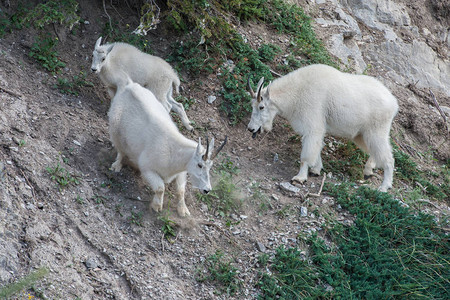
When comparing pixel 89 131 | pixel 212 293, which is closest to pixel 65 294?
pixel 212 293

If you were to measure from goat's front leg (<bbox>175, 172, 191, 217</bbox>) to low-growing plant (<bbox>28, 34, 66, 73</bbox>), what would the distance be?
10.9 ft

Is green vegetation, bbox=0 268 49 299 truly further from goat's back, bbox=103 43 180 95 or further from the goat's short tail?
the goat's short tail

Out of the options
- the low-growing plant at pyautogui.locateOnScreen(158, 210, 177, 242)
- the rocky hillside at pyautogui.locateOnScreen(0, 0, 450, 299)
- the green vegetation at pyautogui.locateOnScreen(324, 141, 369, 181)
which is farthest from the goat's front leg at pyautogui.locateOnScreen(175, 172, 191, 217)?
the green vegetation at pyautogui.locateOnScreen(324, 141, 369, 181)

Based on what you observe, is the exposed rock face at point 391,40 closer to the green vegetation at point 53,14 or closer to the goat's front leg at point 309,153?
the goat's front leg at point 309,153

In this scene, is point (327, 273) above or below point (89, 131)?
below

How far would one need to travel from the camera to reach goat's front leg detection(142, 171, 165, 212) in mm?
7131

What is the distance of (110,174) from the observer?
7.53m

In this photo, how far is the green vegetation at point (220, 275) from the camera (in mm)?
6789

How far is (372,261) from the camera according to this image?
741 cm

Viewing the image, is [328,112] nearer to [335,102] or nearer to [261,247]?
[335,102]

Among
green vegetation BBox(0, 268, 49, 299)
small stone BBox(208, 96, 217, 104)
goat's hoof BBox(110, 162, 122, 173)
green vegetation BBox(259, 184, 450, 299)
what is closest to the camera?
green vegetation BBox(0, 268, 49, 299)

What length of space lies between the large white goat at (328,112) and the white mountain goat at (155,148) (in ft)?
7.70

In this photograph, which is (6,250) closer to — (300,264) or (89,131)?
(89,131)

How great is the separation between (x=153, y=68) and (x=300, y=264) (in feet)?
13.6
